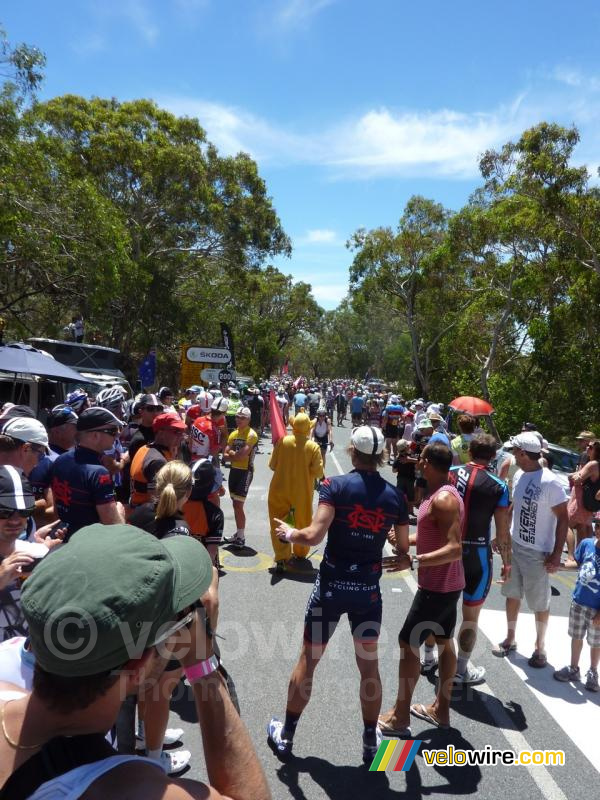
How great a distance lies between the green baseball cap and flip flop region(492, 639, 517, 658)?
4.23m

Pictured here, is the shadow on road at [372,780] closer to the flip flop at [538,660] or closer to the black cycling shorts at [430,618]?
the black cycling shorts at [430,618]

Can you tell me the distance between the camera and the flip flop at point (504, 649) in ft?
15.2

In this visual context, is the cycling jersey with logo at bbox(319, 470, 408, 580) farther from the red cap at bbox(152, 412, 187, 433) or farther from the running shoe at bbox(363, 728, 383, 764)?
the red cap at bbox(152, 412, 187, 433)

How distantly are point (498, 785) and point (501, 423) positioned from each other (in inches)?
Answer: 702

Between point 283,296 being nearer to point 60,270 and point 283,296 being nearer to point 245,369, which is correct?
point 245,369

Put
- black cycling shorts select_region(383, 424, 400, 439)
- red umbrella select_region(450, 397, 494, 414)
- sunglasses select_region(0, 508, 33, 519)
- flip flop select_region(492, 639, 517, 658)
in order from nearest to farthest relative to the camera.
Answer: sunglasses select_region(0, 508, 33, 519), flip flop select_region(492, 639, 517, 658), red umbrella select_region(450, 397, 494, 414), black cycling shorts select_region(383, 424, 400, 439)

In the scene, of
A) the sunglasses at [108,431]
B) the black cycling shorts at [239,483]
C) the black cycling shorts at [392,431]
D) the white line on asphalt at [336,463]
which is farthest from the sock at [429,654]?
the black cycling shorts at [392,431]

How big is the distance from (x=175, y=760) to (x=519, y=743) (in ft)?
6.85

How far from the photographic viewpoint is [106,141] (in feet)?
71.3

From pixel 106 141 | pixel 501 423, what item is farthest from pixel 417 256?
pixel 106 141

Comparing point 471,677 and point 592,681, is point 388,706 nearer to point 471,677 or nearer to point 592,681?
point 471,677

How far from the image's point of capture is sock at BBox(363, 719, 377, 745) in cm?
325

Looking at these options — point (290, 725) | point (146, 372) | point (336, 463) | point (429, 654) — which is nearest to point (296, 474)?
point (429, 654)

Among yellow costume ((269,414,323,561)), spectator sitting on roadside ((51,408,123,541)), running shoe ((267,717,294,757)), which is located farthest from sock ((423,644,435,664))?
spectator sitting on roadside ((51,408,123,541))
